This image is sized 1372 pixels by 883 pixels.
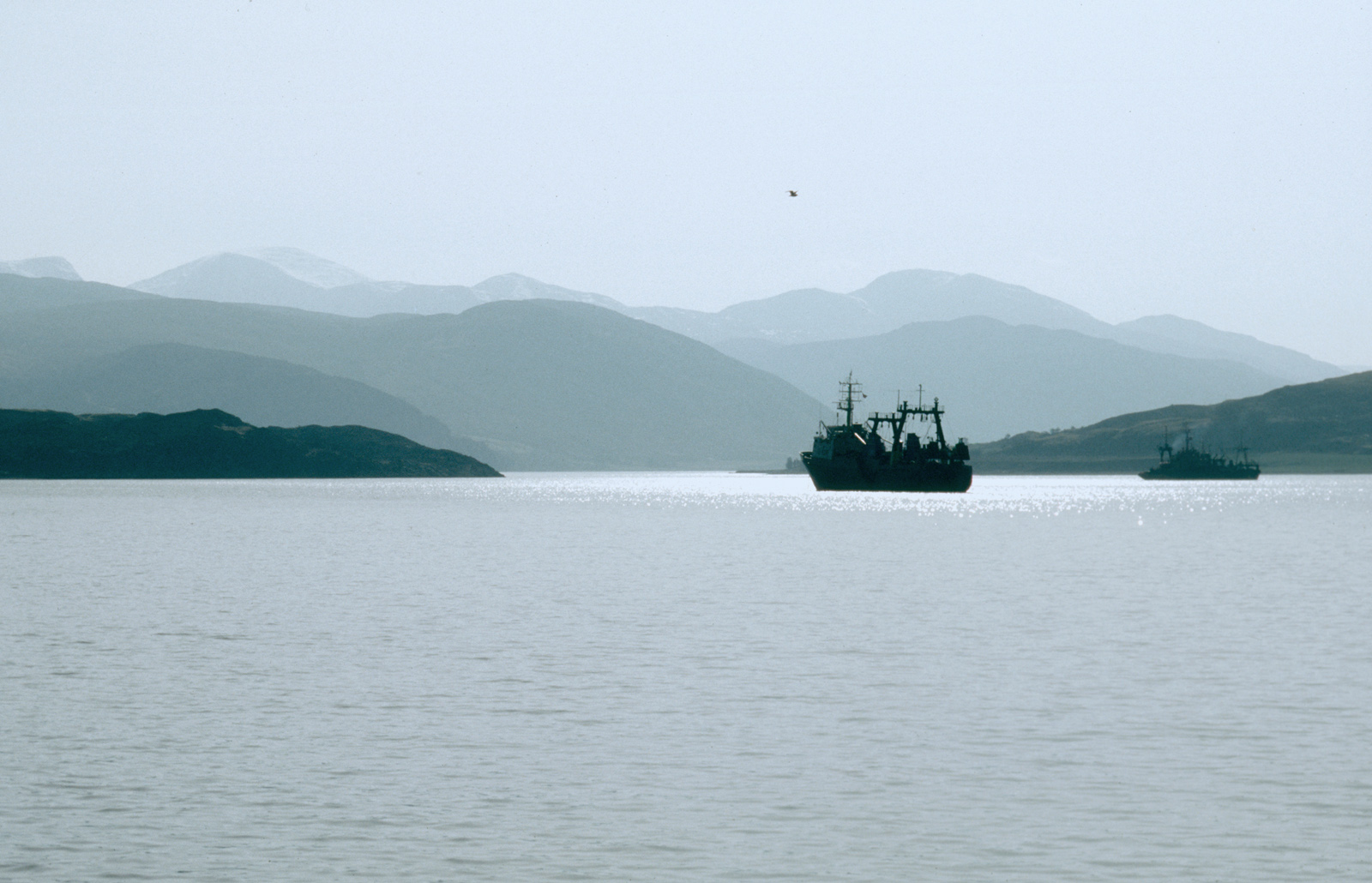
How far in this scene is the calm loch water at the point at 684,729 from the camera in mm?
20141

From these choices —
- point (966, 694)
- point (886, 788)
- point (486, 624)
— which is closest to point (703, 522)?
point (486, 624)

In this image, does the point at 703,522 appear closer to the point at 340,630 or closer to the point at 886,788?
the point at 340,630

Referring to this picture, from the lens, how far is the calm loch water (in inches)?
793

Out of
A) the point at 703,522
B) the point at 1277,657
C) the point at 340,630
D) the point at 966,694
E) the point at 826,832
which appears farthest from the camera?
the point at 703,522

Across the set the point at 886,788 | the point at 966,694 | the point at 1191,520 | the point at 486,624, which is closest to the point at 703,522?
the point at 1191,520

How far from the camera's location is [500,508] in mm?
197000

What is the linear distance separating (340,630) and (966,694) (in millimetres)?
21998

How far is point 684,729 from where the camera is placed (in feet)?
96.6

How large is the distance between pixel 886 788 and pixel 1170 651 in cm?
2134

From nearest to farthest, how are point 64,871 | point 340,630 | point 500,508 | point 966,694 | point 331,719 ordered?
point 64,871, point 331,719, point 966,694, point 340,630, point 500,508

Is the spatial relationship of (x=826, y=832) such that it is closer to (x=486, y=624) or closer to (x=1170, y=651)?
(x=1170, y=651)

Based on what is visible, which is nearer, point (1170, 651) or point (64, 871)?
point (64, 871)

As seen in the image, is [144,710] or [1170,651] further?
[1170,651]

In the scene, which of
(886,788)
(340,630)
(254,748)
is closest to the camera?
(886,788)
